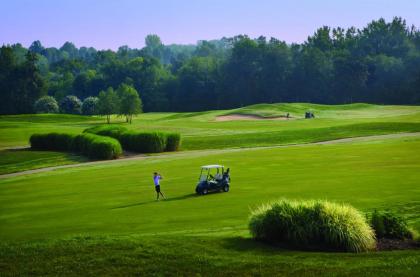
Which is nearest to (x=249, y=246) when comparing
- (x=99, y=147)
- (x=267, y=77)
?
(x=99, y=147)

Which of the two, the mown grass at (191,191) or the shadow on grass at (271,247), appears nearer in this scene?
the shadow on grass at (271,247)

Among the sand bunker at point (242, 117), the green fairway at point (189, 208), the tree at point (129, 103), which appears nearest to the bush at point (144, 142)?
the green fairway at point (189, 208)

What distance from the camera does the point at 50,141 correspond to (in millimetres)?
72562

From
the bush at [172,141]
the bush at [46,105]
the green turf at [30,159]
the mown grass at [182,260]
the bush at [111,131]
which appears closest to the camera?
the mown grass at [182,260]

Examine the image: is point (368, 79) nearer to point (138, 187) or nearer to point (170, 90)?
point (170, 90)

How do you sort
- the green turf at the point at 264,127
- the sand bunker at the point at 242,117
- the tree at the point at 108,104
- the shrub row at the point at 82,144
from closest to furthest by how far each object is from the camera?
the shrub row at the point at 82,144 → the green turf at the point at 264,127 → the sand bunker at the point at 242,117 → the tree at the point at 108,104

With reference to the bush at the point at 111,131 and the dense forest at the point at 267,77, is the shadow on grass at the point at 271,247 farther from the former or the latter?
the dense forest at the point at 267,77

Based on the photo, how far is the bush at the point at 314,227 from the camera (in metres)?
18.7

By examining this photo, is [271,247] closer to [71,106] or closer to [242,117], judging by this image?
[242,117]

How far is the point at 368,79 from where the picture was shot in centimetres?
16738

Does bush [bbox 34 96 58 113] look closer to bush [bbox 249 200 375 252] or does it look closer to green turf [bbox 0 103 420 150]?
green turf [bbox 0 103 420 150]

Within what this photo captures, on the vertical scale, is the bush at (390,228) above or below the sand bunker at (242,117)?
above

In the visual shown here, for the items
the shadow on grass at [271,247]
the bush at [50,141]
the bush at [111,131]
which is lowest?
the bush at [50,141]

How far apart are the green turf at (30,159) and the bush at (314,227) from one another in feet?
139
